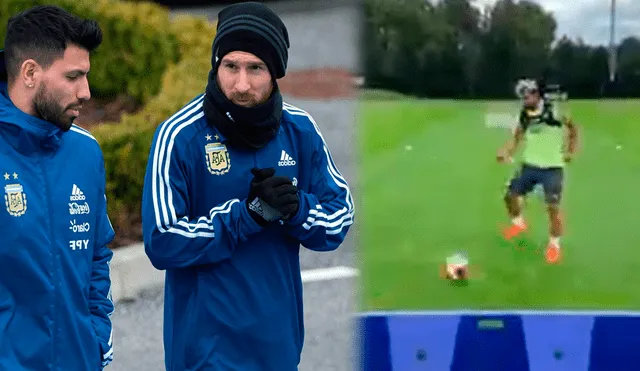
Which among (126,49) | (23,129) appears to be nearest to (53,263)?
(23,129)

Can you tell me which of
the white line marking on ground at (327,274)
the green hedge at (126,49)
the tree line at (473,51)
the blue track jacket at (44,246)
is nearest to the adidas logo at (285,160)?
the blue track jacket at (44,246)

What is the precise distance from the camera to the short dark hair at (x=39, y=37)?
2.71 m

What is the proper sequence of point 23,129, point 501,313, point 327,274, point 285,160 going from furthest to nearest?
point 327,274
point 501,313
point 285,160
point 23,129

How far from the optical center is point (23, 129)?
104 inches

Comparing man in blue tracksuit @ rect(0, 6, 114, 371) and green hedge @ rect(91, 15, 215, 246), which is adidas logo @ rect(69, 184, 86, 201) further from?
green hedge @ rect(91, 15, 215, 246)

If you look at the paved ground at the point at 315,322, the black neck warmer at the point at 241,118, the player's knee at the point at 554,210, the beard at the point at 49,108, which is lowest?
the paved ground at the point at 315,322

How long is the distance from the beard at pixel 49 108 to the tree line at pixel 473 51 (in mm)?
1471

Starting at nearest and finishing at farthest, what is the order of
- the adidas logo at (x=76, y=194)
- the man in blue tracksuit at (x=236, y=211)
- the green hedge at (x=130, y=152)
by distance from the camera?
the adidas logo at (x=76, y=194)
the man in blue tracksuit at (x=236, y=211)
the green hedge at (x=130, y=152)

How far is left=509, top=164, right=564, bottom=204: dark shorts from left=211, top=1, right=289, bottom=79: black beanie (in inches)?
53.9

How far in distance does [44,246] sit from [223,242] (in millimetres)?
492

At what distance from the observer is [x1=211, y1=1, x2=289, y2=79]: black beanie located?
291 cm

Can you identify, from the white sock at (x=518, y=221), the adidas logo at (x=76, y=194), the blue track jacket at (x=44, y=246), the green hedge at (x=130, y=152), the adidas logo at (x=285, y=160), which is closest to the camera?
the blue track jacket at (x=44, y=246)

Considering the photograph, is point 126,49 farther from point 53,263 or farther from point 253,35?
point 53,263

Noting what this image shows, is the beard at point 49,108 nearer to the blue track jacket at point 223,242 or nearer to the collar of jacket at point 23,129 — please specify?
the collar of jacket at point 23,129
